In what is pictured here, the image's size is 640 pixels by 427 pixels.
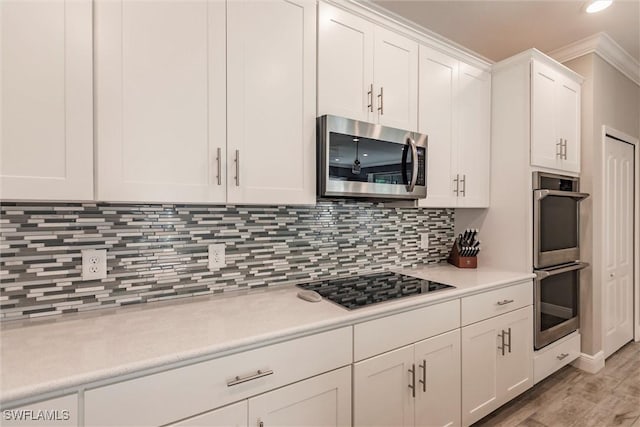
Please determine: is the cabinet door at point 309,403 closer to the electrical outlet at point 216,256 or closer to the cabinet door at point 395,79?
the electrical outlet at point 216,256

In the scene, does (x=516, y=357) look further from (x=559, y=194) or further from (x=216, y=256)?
(x=216, y=256)

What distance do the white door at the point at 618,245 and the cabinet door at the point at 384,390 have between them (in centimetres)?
226

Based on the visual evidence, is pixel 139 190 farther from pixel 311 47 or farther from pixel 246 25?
pixel 311 47

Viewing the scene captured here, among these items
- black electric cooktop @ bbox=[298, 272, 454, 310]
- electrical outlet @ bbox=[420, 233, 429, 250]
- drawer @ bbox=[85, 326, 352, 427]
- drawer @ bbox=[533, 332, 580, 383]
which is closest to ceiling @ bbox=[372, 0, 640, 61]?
electrical outlet @ bbox=[420, 233, 429, 250]

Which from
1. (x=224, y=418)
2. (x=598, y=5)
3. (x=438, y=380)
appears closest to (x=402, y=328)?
(x=438, y=380)

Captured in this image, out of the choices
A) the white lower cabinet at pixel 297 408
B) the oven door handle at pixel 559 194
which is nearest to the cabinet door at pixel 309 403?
the white lower cabinet at pixel 297 408

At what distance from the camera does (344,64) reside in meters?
1.74

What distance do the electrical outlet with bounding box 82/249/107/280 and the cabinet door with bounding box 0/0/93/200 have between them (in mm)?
362

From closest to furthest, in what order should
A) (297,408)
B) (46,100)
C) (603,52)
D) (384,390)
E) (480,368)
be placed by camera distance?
(46,100) < (297,408) < (384,390) < (480,368) < (603,52)

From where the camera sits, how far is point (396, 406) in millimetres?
1548

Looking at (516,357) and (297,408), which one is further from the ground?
(297,408)

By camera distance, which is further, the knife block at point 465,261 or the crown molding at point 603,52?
the crown molding at point 603,52

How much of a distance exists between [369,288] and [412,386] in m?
0.51

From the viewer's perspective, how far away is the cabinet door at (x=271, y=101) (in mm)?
1425
